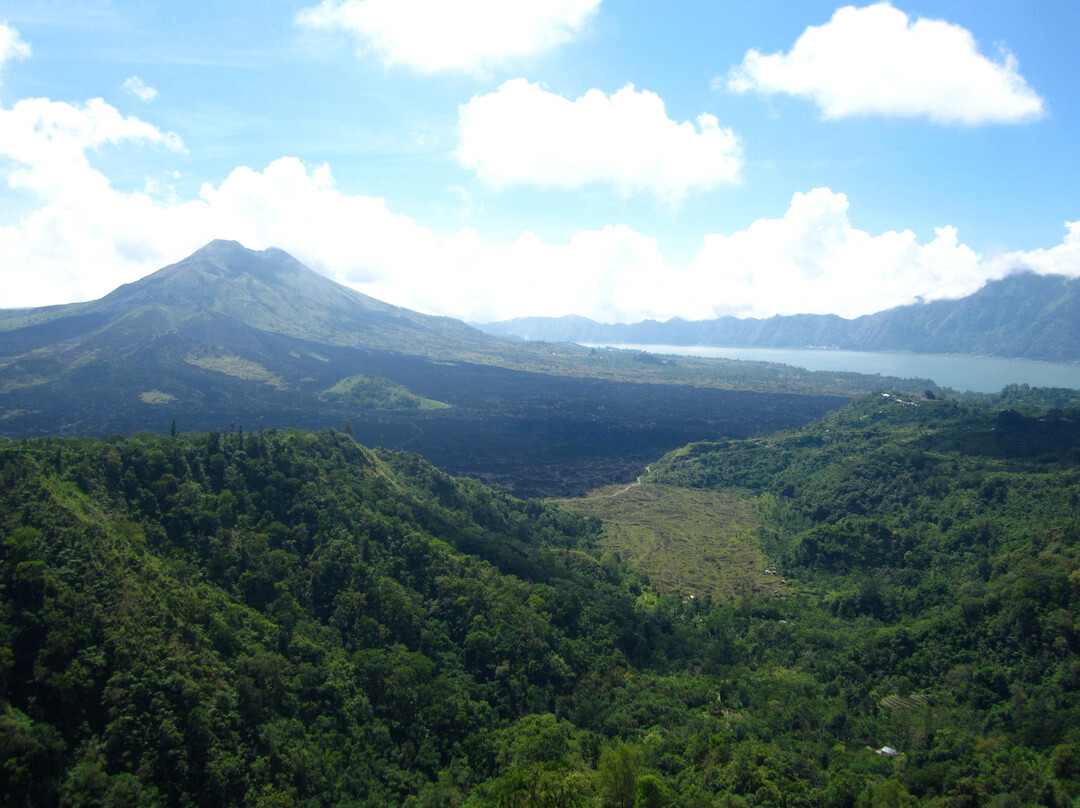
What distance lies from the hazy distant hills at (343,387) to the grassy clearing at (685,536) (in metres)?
9.04

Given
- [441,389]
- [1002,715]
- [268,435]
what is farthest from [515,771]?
[441,389]

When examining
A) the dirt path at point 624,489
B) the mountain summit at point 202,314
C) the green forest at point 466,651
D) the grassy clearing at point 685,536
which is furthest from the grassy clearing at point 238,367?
the green forest at point 466,651

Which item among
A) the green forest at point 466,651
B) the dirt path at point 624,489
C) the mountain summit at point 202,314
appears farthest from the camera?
the mountain summit at point 202,314

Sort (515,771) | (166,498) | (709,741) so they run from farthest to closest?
(166,498), (709,741), (515,771)

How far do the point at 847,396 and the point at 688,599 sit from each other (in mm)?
123517

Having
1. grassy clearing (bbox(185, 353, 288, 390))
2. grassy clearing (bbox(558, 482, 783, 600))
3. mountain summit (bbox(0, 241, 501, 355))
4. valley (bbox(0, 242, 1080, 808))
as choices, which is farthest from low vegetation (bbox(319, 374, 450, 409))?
valley (bbox(0, 242, 1080, 808))

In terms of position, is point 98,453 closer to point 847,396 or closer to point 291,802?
point 291,802

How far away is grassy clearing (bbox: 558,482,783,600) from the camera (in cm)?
4494

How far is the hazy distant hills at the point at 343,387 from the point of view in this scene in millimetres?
92875

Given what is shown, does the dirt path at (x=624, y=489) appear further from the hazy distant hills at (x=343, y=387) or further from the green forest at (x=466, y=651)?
the green forest at (x=466, y=651)

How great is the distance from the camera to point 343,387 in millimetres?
125938

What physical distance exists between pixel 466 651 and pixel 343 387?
10476cm

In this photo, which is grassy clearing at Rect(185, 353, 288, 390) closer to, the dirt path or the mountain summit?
the mountain summit

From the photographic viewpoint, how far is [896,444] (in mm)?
63031
